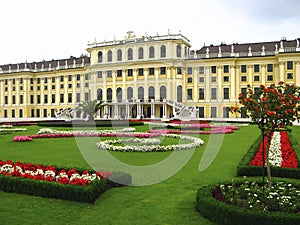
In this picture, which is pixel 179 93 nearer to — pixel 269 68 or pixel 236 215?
pixel 269 68

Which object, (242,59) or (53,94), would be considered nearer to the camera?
(242,59)

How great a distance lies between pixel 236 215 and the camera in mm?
6316

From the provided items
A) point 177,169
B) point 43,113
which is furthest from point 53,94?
point 177,169

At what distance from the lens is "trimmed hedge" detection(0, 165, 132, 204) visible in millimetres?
8047

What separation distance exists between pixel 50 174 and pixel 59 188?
1064mm

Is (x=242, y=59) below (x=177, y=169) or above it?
above

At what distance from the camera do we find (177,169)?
39.0 feet

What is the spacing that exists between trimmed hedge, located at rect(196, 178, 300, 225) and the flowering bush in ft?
10.4

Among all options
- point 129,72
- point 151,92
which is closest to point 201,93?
point 151,92

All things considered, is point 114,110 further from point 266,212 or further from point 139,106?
point 266,212

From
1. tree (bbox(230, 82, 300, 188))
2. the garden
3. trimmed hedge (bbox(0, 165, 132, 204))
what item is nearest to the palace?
the garden

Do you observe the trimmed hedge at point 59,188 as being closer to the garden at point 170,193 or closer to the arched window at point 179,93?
the garden at point 170,193

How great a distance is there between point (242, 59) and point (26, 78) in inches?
1780

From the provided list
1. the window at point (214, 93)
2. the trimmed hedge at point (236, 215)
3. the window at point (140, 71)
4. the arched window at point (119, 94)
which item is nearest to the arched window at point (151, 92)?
the window at point (140, 71)
